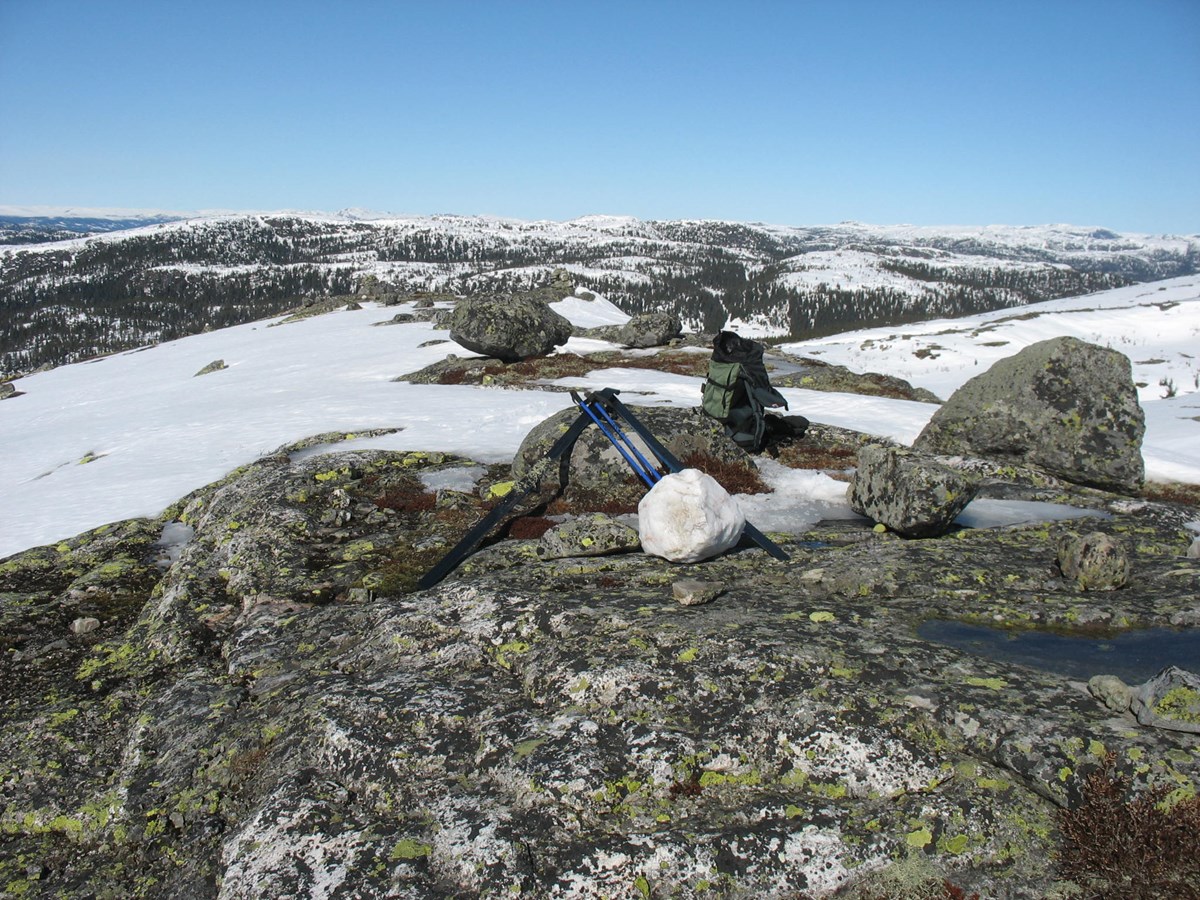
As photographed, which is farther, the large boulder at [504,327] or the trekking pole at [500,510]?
the large boulder at [504,327]

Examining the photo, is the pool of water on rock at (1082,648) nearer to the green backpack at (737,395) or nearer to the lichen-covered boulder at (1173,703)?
the lichen-covered boulder at (1173,703)

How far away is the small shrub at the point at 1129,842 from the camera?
3477 millimetres

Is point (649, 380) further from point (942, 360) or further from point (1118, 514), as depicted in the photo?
point (942, 360)

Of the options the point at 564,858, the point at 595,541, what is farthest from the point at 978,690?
the point at 595,541

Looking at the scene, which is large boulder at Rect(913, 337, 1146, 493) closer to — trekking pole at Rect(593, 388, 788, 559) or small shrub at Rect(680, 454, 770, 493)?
small shrub at Rect(680, 454, 770, 493)

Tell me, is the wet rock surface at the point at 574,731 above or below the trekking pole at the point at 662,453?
below

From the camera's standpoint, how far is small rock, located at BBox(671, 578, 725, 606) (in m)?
6.86

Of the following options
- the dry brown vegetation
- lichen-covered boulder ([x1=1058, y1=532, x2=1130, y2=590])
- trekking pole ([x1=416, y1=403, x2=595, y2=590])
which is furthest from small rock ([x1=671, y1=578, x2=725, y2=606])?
the dry brown vegetation

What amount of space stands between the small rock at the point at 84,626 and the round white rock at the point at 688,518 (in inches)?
284

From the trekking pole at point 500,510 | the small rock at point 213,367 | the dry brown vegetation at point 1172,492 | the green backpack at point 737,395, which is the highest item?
the green backpack at point 737,395

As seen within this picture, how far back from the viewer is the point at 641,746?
4.74m

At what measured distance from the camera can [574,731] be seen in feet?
16.2

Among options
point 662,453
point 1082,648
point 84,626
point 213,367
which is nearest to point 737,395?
point 662,453

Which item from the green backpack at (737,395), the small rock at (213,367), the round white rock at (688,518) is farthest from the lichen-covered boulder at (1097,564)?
the small rock at (213,367)
